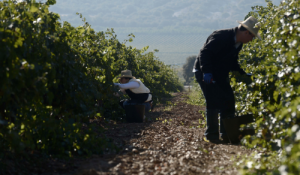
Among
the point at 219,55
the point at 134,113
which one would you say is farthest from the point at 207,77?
the point at 134,113

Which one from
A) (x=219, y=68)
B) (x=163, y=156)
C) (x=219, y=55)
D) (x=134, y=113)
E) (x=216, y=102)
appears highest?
(x=219, y=55)

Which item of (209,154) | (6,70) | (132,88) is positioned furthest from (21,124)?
(132,88)

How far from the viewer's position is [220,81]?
16.1 feet

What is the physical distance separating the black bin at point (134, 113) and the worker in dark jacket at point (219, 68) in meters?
2.35

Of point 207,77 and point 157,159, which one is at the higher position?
point 207,77

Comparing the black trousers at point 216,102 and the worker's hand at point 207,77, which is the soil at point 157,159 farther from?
the worker's hand at point 207,77

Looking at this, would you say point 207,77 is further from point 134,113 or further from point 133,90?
point 133,90

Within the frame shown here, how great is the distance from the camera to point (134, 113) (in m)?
7.10

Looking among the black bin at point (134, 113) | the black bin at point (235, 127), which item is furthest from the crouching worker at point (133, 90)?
the black bin at point (235, 127)

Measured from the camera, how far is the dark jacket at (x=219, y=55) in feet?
15.5

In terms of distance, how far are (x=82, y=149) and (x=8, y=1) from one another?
1885 mm

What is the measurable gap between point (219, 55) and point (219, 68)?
20 centimetres

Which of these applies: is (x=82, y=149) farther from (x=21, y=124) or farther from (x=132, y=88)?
(x=132, y=88)

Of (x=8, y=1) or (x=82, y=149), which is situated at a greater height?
(x=8, y=1)
